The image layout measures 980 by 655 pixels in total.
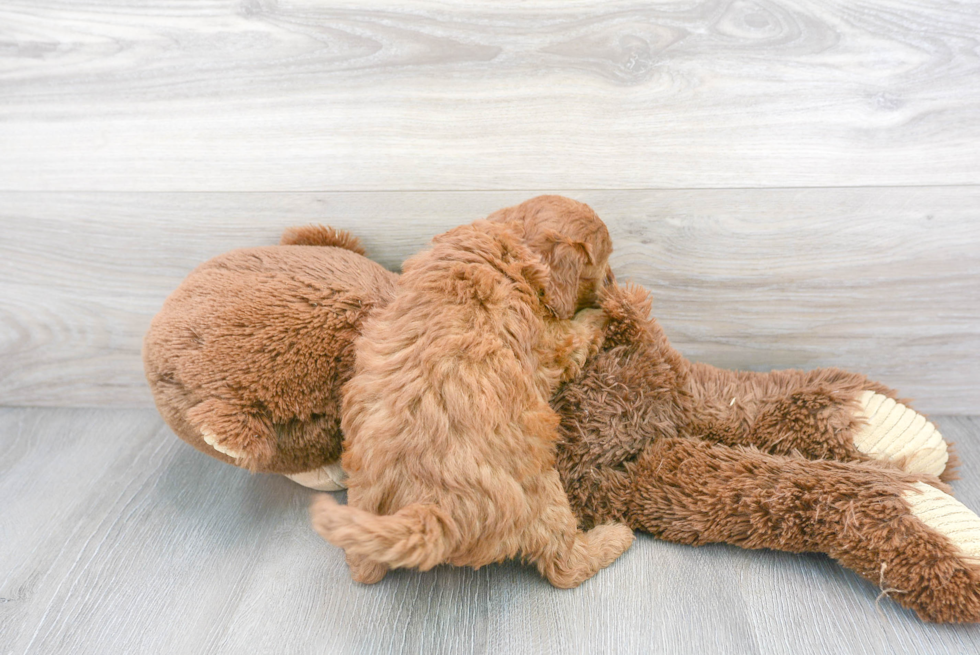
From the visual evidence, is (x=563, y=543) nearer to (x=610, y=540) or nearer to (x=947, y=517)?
(x=610, y=540)

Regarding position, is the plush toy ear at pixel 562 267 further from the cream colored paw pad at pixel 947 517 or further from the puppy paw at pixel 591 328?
the cream colored paw pad at pixel 947 517

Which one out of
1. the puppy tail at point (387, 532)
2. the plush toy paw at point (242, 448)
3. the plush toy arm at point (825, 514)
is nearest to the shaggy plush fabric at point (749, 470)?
the plush toy arm at point (825, 514)

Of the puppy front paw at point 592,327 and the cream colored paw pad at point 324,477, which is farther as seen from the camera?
the cream colored paw pad at point 324,477

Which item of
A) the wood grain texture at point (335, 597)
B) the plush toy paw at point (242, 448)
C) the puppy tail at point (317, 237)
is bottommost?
the wood grain texture at point (335, 597)

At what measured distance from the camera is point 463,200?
91cm

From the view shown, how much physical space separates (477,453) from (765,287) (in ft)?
1.92

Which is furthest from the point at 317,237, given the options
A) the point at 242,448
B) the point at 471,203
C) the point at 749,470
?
the point at 749,470

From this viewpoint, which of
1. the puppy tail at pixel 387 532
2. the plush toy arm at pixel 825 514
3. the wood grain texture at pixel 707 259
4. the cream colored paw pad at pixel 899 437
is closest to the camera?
the puppy tail at pixel 387 532

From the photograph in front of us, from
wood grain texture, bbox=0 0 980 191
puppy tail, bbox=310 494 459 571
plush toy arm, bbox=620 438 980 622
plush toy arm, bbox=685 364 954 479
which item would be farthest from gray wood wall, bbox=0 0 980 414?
puppy tail, bbox=310 494 459 571

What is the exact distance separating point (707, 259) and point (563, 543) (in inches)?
18.9

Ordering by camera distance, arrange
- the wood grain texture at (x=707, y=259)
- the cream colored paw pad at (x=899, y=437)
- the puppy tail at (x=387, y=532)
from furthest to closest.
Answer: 1. the wood grain texture at (x=707, y=259)
2. the cream colored paw pad at (x=899, y=437)
3. the puppy tail at (x=387, y=532)

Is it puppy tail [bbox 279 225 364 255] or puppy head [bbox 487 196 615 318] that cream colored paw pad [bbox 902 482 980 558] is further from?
puppy tail [bbox 279 225 364 255]

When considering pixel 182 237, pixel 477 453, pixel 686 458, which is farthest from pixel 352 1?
pixel 686 458

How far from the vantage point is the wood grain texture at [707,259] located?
902 millimetres
